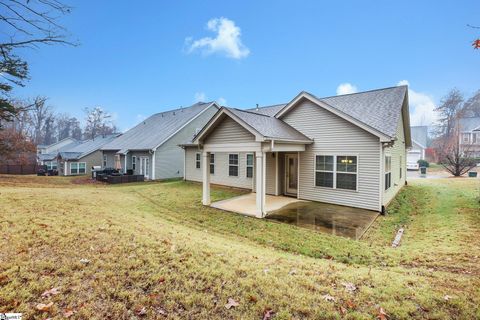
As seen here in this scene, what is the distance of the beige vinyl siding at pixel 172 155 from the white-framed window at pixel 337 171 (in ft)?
46.5

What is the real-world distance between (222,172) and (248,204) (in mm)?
5699

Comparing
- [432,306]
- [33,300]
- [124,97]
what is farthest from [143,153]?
[432,306]

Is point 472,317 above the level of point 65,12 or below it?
below

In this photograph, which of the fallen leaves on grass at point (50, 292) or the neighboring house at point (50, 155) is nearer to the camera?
the fallen leaves on grass at point (50, 292)

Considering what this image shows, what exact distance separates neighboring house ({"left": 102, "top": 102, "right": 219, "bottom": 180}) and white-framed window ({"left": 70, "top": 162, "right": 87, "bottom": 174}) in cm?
537

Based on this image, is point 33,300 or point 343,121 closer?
point 33,300

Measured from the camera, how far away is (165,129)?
73.9ft

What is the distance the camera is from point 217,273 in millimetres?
3518

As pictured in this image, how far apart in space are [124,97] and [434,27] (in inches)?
1260

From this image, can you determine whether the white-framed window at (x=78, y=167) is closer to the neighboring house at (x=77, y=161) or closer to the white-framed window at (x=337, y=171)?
the neighboring house at (x=77, y=161)

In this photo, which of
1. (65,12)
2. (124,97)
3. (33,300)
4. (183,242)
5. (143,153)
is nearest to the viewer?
(33,300)

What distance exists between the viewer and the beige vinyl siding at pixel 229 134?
8.75 meters

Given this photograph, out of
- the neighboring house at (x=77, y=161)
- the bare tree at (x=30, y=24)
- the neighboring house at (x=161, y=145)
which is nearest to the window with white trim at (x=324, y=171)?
the bare tree at (x=30, y=24)

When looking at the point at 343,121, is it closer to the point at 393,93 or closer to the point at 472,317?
the point at 393,93
